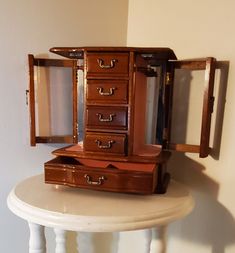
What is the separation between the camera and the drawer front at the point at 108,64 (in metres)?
0.80

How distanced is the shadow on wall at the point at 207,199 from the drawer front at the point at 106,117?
267mm

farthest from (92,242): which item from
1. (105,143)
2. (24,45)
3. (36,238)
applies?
(24,45)

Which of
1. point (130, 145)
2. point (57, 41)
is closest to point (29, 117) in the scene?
point (57, 41)

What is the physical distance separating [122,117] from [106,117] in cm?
5

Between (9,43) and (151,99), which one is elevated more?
(9,43)

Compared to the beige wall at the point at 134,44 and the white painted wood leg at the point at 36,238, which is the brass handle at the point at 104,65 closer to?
the beige wall at the point at 134,44

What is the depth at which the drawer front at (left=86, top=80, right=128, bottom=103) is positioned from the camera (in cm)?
81

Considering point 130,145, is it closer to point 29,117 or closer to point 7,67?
point 29,117

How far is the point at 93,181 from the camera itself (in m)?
0.78

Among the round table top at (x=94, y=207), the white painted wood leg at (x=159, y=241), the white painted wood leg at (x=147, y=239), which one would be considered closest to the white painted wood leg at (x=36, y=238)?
the round table top at (x=94, y=207)

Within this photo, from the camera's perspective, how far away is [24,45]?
998 mm

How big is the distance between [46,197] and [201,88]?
571 mm

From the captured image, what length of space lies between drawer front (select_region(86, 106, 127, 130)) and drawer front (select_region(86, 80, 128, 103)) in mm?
23

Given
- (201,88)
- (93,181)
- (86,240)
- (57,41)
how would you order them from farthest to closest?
(86,240), (57,41), (201,88), (93,181)
